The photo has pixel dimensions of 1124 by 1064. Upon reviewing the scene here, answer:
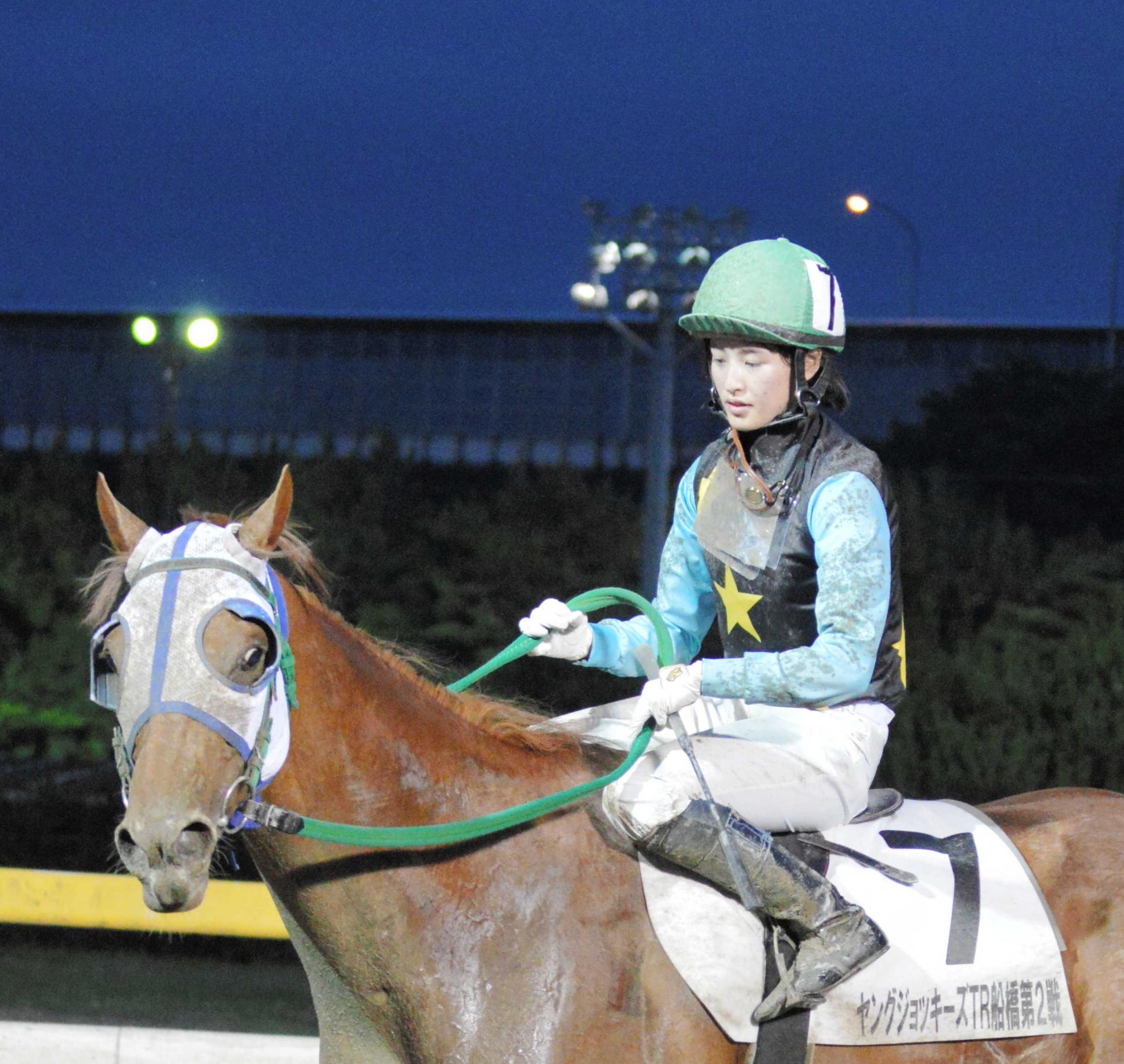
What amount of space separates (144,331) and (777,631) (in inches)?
262

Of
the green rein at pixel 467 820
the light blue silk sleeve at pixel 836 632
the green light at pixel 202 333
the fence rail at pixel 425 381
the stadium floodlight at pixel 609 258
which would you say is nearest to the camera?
the green rein at pixel 467 820

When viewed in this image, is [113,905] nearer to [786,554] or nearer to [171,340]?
[786,554]

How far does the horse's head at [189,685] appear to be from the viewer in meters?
2.34

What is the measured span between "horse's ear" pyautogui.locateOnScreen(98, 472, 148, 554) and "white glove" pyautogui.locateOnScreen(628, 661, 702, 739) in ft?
3.26

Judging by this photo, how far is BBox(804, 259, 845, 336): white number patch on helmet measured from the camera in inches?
120

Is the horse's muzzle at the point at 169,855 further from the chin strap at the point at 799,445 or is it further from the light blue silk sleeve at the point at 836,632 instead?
the chin strap at the point at 799,445

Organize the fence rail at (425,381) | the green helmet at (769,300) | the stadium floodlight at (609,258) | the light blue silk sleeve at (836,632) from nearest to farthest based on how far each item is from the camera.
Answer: the light blue silk sleeve at (836,632) < the green helmet at (769,300) < the stadium floodlight at (609,258) < the fence rail at (425,381)

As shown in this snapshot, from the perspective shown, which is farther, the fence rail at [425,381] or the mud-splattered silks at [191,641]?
A: the fence rail at [425,381]

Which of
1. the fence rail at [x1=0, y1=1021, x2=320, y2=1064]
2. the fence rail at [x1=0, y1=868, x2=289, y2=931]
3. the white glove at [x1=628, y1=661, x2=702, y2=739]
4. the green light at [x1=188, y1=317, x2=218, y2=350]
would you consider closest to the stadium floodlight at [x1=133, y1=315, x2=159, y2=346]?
the green light at [x1=188, y1=317, x2=218, y2=350]

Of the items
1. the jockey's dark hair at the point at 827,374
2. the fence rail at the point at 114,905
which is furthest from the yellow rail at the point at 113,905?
the jockey's dark hair at the point at 827,374

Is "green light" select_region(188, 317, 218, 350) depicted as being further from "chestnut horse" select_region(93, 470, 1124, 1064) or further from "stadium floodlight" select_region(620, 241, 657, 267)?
"stadium floodlight" select_region(620, 241, 657, 267)

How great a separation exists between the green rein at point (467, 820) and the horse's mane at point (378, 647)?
0.13 m

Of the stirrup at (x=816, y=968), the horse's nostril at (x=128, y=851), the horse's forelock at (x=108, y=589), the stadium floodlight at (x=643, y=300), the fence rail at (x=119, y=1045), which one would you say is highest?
the stadium floodlight at (x=643, y=300)

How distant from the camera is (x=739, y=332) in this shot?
3.04 metres
